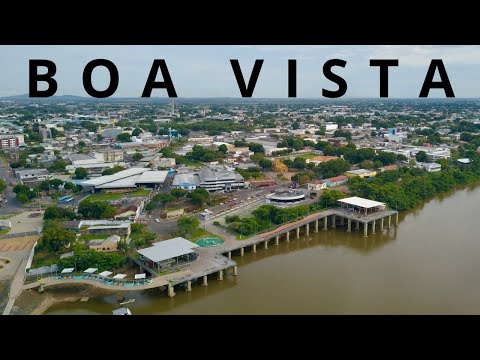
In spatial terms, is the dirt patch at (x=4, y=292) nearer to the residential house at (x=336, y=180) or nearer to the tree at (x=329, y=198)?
the tree at (x=329, y=198)

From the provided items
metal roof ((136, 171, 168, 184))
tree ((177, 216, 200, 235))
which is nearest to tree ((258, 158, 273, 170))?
metal roof ((136, 171, 168, 184))

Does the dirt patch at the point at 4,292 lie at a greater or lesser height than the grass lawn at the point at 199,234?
lesser

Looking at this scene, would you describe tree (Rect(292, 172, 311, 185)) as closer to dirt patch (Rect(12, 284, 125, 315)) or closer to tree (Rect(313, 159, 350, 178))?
tree (Rect(313, 159, 350, 178))

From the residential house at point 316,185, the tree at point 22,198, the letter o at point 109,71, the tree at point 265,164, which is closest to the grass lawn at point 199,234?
the residential house at point 316,185

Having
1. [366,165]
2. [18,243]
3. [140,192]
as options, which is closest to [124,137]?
[140,192]

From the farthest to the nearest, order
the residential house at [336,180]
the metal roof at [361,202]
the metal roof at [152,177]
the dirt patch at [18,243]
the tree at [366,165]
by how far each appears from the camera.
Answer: the tree at [366,165], the residential house at [336,180], the metal roof at [152,177], the metal roof at [361,202], the dirt patch at [18,243]
